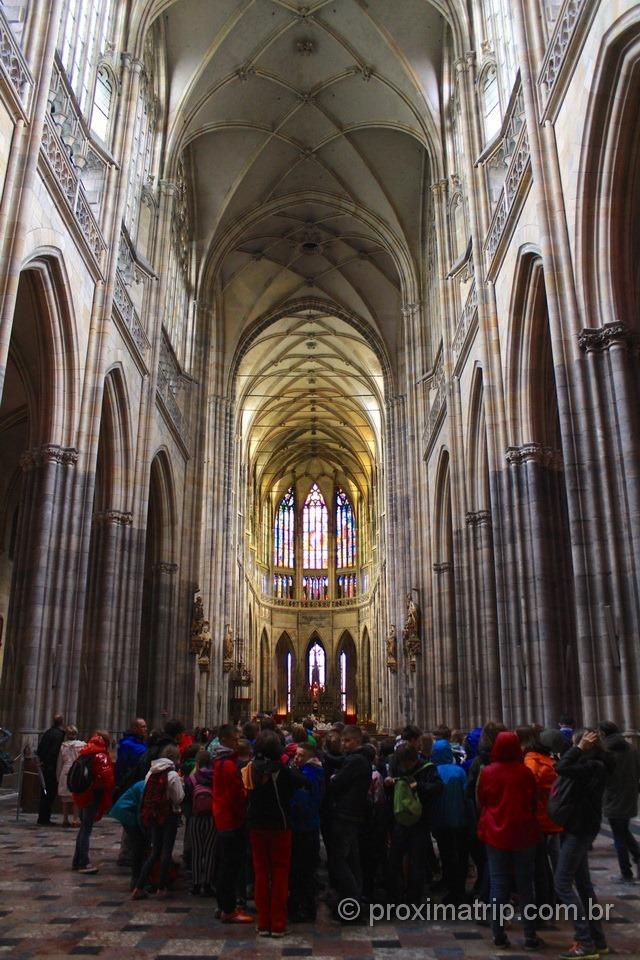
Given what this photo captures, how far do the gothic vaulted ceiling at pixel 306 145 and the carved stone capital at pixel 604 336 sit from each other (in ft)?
47.1

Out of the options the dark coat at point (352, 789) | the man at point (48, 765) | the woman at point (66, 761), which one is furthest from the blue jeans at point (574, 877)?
the man at point (48, 765)

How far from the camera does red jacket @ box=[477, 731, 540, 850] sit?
17.0ft

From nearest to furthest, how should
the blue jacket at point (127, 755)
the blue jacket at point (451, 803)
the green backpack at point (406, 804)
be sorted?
the green backpack at point (406, 804), the blue jacket at point (451, 803), the blue jacket at point (127, 755)

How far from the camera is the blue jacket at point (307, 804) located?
601cm

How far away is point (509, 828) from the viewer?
17.0 ft

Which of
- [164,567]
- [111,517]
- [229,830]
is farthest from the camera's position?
[164,567]

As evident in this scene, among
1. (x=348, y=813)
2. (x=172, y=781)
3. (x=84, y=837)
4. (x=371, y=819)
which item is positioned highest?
(x=172, y=781)

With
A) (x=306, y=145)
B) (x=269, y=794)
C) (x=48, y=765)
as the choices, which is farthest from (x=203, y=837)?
(x=306, y=145)

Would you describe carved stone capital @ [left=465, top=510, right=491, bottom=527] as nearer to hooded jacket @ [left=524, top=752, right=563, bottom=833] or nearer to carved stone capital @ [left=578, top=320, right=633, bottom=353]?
carved stone capital @ [left=578, top=320, right=633, bottom=353]

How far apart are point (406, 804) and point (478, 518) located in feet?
40.4

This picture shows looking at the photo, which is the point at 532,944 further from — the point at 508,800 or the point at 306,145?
the point at 306,145

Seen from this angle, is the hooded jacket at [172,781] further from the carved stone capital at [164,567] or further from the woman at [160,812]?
the carved stone capital at [164,567]

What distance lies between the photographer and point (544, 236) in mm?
11383

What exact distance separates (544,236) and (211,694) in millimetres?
22744
